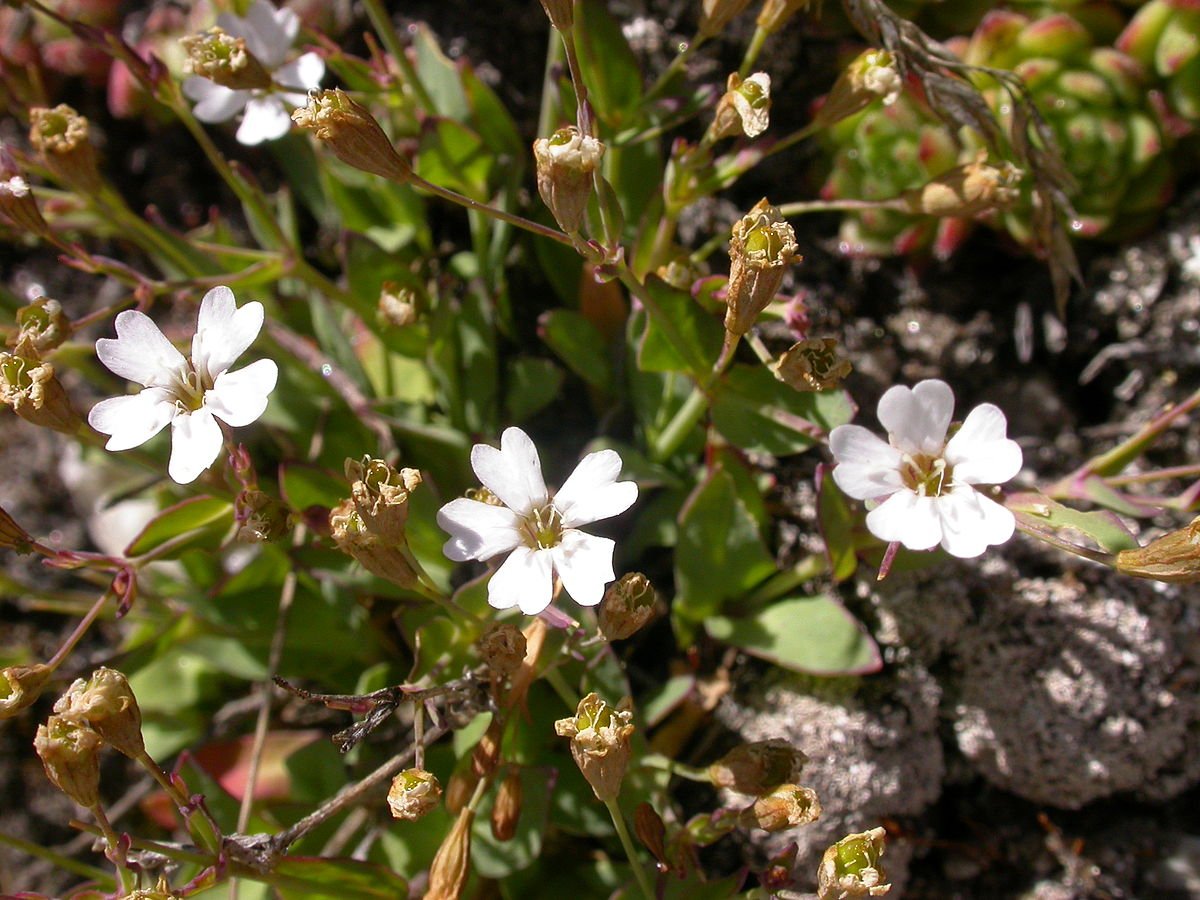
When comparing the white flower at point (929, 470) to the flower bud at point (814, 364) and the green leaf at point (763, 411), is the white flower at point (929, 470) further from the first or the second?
the green leaf at point (763, 411)

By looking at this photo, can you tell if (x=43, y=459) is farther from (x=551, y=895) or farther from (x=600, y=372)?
(x=551, y=895)

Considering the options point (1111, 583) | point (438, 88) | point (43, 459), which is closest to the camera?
point (1111, 583)

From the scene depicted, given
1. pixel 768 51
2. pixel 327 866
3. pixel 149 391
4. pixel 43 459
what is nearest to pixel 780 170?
pixel 768 51

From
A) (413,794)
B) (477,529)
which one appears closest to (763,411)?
(477,529)

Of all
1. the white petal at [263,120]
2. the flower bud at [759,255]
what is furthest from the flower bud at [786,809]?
the white petal at [263,120]

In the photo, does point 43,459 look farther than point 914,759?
Yes

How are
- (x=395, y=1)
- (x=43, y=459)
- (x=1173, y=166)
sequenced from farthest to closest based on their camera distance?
(x=43, y=459), (x=395, y=1), (x=1173, y=166)

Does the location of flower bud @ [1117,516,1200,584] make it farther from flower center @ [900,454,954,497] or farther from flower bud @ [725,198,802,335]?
flower bud @ [725,198,802,335]
